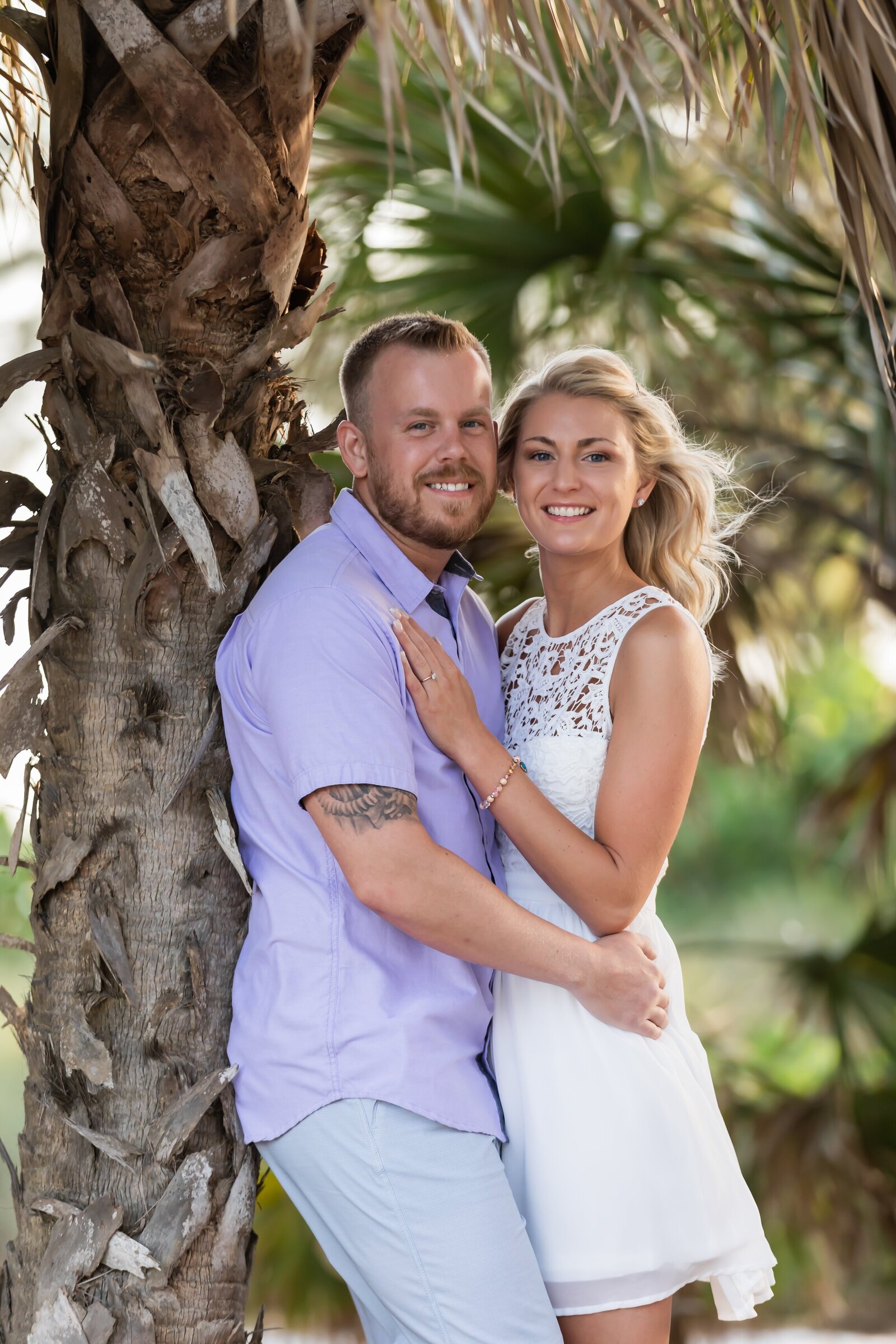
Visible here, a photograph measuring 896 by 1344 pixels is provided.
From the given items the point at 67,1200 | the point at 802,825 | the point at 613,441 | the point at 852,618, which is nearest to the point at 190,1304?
the point at 67,1200

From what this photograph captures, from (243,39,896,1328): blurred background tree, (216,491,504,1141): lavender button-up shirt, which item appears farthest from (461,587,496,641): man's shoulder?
(243,39,896,1328): blurred background tree

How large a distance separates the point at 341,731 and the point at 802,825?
3108 millimetres

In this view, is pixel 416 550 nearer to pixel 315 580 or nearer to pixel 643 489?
pixel 315 580

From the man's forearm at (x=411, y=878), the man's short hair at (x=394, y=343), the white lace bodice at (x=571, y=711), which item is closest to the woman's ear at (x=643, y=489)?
the white lace bodice at (x=571, y=711)

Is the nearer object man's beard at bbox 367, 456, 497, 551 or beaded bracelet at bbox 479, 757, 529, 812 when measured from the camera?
beaded bracelet at bbox 479, 757, 529, 812

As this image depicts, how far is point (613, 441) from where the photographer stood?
A: 206 centimetres

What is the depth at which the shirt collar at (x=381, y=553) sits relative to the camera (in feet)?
5.85

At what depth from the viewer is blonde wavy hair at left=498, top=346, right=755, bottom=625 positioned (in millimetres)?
2096

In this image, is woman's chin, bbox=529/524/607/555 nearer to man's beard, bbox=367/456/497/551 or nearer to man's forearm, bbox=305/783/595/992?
man's beard, bbox=367/456/497/551

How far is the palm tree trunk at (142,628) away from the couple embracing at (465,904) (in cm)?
8

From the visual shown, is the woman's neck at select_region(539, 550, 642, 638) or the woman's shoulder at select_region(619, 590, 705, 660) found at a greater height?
the woman's neck at select_region(539, 550, 642, 638)

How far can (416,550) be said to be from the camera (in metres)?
1.94

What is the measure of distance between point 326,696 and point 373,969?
362mm

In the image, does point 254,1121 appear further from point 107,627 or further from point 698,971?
point 698,971
